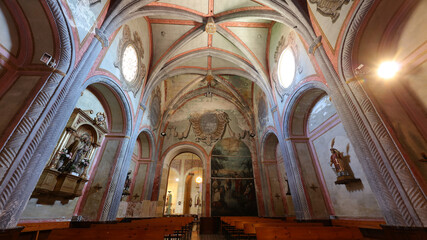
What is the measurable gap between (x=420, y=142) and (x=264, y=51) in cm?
813

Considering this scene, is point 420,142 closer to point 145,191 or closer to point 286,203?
point 286,203

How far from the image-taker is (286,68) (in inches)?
329

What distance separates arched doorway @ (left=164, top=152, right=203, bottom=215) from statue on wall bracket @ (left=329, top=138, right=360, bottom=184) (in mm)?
15706

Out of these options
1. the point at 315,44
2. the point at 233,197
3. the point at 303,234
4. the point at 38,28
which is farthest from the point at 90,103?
the point at 233,197

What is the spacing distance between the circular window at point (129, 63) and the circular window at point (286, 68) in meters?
7.31

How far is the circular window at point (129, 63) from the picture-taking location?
296 inches

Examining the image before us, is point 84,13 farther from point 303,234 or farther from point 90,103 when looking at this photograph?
point 303,234

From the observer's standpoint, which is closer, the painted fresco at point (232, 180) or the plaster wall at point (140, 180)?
the plaster wall at point (140, 180)

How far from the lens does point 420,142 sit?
11.1ft

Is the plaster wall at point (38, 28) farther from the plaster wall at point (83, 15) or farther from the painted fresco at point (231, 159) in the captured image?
the painted fresco at point (231, 159)

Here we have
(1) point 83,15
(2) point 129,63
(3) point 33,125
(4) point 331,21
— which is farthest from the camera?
(2) point 129,63

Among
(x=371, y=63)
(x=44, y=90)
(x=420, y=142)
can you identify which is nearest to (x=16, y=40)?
(x=44, y=90)

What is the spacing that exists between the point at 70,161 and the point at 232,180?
954 cm

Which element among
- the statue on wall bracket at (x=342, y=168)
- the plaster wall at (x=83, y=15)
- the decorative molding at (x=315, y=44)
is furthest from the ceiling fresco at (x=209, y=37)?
the statue on wall bracket at (x=342, y=168)
